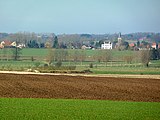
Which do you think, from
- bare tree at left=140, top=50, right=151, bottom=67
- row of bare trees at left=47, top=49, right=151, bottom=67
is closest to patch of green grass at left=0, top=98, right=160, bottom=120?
row of bare trees at left=47, top=49, right=151, bottom=67

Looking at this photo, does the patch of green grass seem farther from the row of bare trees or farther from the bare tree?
the bare tree

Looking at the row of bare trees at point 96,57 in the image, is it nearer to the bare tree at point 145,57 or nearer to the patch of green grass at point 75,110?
the bare tree at point 145,57

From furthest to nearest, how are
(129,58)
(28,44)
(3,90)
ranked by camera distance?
(28,44), (129,58), (3,90)

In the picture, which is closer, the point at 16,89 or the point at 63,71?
the point at 16,89

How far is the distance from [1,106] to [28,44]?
112 m

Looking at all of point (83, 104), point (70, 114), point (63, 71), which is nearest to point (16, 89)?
point (83, 104)

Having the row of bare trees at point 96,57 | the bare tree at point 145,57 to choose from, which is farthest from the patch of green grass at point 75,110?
the bare tree at point 145,57

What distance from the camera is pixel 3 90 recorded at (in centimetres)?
3191

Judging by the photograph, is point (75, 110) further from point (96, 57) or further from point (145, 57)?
point (96, 57)

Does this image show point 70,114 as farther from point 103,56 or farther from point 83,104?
point 103,56

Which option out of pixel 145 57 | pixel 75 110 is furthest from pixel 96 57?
pixel 75 110

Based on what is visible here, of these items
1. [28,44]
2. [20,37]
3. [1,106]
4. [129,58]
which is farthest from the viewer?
[20,37]

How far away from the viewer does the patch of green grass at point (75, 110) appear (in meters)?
19.1

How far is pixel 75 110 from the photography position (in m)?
21.7
